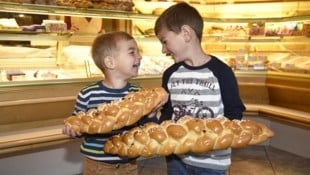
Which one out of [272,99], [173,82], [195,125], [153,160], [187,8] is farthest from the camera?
[272,99]

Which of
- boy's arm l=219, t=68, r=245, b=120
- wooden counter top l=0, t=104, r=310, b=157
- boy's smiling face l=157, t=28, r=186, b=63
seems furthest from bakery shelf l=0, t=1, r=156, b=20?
boy's arm l=219, t=68, r=245, b=120

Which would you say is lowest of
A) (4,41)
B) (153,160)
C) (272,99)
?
(153,160)

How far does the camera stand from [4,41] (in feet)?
8.80

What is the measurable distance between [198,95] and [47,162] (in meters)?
1.90

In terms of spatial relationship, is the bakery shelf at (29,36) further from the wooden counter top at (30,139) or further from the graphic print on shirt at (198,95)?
the graphic print on shirt at (198,95)

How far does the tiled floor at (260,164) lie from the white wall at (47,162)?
61 centimetres

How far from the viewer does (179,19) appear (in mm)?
1367

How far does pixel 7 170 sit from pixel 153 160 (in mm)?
1373

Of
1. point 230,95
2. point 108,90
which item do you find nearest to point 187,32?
point 230,95

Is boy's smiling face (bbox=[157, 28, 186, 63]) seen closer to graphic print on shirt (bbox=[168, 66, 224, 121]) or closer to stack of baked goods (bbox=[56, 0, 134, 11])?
graphic print on shirt (bbox=[168, 66, 224, 121])

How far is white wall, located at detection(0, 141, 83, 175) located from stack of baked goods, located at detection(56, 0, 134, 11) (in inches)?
46.5

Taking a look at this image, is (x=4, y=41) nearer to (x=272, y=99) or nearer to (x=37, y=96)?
(x=37, y=96)

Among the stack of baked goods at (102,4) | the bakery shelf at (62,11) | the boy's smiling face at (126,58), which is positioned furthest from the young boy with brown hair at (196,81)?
the stack of baked goods at (102,4)

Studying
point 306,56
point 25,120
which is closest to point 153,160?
→ point 25,120
